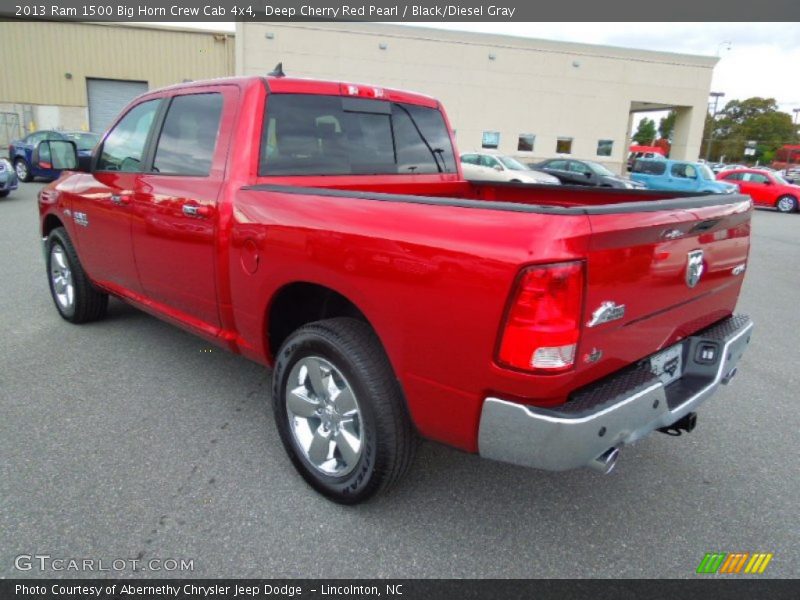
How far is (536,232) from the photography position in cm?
182

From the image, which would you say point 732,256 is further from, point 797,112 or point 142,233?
point 797,112

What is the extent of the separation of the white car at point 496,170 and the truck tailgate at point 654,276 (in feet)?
52.8

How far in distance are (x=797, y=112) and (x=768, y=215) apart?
88.2 metres

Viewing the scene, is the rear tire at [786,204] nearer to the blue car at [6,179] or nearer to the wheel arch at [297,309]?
the wheel arch at [297,309]

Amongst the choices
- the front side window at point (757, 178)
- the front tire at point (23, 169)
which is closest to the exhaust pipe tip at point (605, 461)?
the front tire at point (23, 169)

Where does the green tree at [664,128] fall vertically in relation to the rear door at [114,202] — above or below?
above

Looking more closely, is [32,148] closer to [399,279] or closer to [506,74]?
[399,279]

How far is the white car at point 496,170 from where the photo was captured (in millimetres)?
18828

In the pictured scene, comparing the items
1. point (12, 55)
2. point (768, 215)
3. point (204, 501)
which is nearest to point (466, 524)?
point (204, 501)

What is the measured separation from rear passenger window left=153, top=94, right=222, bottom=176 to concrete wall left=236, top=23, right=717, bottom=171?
27.0 metres

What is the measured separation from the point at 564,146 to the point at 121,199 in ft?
105

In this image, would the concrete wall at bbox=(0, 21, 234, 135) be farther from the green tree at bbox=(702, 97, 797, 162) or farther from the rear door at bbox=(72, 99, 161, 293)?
the green tree at bbox=(702, 97, 797, 162)

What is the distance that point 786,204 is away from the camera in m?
20.8

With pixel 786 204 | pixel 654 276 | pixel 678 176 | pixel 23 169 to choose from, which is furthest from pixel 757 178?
pixel 23 169
